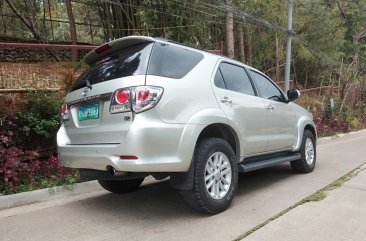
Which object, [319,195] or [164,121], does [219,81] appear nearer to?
[164,121]

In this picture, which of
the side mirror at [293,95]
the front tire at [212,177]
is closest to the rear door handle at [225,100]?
the front tire at [212,177]

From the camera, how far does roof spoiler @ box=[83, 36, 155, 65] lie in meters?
4.64

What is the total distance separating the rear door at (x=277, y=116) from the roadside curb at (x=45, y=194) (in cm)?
265

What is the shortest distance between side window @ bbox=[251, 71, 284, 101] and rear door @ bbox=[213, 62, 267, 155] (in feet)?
0.78

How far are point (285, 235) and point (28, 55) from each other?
303 inches

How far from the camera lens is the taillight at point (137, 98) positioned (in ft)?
13.6

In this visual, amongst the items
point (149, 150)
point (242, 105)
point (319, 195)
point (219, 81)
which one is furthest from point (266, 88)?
point (149, 150)

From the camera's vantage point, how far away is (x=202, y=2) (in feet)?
42.6

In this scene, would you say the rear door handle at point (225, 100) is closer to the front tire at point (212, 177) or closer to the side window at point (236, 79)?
the side window at point (236, 79)

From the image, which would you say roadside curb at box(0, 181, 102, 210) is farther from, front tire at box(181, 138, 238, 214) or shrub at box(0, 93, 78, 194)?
front tire at box(181, 138, 238, 214)

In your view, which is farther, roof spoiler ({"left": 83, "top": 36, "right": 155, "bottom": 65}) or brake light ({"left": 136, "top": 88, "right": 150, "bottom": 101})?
roof spoiler ({"left": 83, "top": 36, "right": 155, "bottom": 65})

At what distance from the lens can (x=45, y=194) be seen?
560cm

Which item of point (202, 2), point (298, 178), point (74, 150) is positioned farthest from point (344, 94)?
point (74, 150)

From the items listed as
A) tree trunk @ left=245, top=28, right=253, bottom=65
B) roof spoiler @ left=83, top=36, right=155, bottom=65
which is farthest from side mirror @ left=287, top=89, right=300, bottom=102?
tree trunk @ left=245, top=28, right=253, bottom=65
